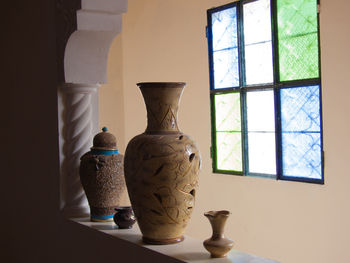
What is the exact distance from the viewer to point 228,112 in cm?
521

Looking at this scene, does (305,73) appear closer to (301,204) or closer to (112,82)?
(301,204)

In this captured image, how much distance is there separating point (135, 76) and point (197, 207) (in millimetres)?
2023

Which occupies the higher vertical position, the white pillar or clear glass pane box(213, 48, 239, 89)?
clear glass pane box(213, 48, 239, 89)

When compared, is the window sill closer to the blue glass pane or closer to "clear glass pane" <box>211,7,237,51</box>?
the blue glass pane

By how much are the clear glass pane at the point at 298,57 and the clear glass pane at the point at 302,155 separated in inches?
22.6

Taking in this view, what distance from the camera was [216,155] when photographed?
211 inches

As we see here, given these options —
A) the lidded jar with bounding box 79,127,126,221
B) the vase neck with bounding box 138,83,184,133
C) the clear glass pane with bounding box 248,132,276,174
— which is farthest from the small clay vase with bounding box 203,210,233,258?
the clear glass pane with bounding box 248,132,276,174

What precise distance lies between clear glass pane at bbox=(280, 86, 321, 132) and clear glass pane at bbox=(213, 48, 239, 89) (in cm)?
68

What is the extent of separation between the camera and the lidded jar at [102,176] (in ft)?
8.11

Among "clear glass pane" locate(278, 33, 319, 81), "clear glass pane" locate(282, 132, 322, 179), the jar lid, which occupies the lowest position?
"clear glass pane" locate(282, 132, 322, 179)

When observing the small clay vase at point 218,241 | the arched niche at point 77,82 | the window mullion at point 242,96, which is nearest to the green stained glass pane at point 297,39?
the window mullion at point 242,96

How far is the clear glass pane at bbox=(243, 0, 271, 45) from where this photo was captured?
478cm

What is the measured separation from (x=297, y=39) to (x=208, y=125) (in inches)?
57.3

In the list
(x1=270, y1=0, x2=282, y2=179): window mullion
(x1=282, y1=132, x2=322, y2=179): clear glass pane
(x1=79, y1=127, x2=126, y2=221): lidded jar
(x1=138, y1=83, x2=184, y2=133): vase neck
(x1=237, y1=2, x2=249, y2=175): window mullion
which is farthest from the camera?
(x1=237, y1=2, x2=249, y2=175): window mullion
